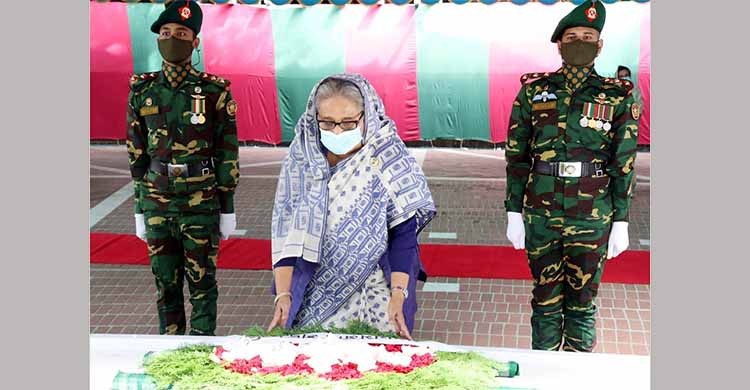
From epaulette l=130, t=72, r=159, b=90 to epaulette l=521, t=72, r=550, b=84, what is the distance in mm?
1412

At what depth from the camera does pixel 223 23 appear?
4066mm

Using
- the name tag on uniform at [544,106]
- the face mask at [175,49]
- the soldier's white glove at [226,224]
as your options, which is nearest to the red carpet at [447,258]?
the soldier's white glove at [226,224]

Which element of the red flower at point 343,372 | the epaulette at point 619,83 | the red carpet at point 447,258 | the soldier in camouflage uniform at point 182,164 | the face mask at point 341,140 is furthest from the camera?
the red carpet at point 447,258

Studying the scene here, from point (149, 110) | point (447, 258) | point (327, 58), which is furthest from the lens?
point (447, 258)

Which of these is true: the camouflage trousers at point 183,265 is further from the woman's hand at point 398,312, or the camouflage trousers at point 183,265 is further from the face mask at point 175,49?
the woman's hand at point 398,312

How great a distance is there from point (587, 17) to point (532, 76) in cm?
32

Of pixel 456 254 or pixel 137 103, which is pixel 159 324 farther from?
pixel 456 254

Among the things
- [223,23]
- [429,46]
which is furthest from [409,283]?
[223,23]

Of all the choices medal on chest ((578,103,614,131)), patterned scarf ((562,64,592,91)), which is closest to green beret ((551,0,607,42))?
patterned scarf ((562,64,592,91))

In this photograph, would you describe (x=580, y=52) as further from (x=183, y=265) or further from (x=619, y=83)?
(x=183, y=265)

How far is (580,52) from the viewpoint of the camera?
3.62m

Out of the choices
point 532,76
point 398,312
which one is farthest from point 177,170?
point 532,76

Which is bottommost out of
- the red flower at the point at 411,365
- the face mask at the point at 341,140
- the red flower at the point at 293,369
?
the red flower at the point at 293,369

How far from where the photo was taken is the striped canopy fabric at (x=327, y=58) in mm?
4020
